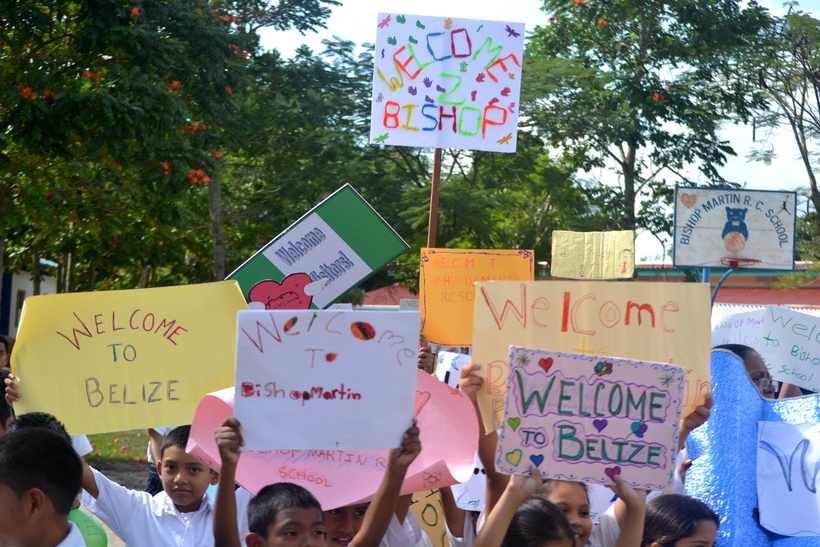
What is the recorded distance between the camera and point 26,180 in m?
9.21

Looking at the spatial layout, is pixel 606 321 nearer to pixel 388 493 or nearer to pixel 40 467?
pixel 388 493

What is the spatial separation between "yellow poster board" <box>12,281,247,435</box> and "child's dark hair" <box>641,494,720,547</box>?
1.62m

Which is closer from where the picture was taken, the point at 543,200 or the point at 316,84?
the point at 316,84

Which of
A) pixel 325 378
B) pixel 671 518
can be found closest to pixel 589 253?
pixel 671 518

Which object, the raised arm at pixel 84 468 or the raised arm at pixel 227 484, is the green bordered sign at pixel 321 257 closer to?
the raised arm at pixel 84 468

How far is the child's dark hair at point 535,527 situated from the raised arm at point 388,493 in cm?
38

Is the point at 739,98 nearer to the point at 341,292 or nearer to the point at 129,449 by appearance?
the point at 129,449

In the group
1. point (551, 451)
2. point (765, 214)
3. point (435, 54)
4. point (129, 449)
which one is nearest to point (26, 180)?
point (129, 449)

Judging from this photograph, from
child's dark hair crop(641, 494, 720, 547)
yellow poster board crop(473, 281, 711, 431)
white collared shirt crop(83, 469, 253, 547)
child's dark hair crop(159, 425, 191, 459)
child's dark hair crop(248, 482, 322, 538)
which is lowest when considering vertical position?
white collared shirt crop(83, 469, 253, 547)

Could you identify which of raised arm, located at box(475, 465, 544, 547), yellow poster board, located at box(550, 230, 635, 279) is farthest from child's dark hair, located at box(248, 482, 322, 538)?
yellow poster board, located at box(550, 230, 635, 279)

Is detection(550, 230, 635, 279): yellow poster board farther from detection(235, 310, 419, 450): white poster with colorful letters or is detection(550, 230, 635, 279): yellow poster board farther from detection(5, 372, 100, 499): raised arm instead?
detection(235, 310, 419, 450): white poster with colorful letters

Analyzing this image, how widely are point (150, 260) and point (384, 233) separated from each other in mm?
11217

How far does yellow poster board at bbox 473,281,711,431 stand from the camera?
319 centimetres

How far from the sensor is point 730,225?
8945mm
